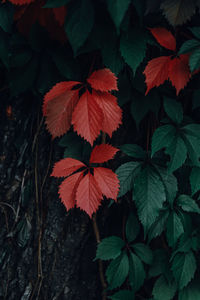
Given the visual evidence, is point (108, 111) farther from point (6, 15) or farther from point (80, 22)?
point (6, 15)

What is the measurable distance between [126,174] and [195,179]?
0.26 metres

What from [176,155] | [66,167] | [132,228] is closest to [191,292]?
[132,228]

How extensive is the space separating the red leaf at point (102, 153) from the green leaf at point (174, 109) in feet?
0.89

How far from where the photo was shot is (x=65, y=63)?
43.5 inches

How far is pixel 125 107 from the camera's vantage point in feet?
4.06

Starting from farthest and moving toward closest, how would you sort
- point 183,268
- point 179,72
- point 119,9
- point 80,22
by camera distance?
1. point 183,268
2. point 179,72
3. point 80,22
4. point 119,9

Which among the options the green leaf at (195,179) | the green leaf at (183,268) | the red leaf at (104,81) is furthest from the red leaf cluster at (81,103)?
the green leaf at (183,268)

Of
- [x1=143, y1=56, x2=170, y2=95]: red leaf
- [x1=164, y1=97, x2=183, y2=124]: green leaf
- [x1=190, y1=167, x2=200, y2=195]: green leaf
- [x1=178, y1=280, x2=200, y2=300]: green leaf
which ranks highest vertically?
[x1=143, y1=56, x2=170, y2=95]: red leaf

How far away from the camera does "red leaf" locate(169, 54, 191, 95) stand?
3.50 feet

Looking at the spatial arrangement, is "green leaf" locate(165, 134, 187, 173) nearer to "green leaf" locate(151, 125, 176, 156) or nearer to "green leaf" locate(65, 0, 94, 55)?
"green leaf" locate(151, 125, 176, 156)

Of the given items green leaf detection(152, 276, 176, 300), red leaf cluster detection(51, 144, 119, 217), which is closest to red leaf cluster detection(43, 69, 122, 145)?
red leaf cluster detection(51, 144, 119, 217)

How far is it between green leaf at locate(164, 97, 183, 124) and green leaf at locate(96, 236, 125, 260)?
54 cm

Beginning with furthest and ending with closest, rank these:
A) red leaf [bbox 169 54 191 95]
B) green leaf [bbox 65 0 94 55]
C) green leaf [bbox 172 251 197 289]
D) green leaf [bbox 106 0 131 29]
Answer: green leaf [bbox 172 251 197 289], red leaf [bbox 169 54 191 95], green leaf [bbox 65 0 94 55], green leaf [bbox 106 0 131 29]

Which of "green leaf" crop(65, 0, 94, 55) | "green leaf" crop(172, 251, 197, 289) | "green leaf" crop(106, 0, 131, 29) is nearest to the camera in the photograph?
"green leaf" crop(106, 0, 131, 29)
